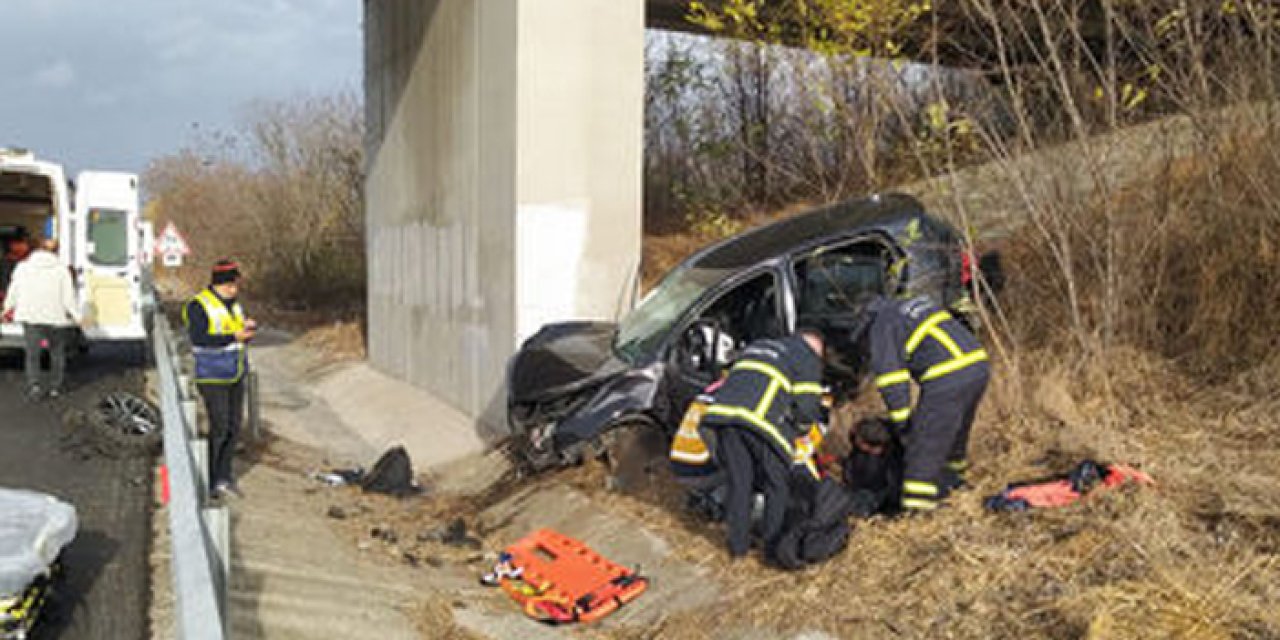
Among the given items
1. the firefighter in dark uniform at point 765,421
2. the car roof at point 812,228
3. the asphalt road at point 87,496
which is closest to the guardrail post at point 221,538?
the asphalt road at point 87,496

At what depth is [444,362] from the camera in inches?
442

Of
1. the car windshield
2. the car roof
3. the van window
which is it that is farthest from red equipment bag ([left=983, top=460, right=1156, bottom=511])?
the van window

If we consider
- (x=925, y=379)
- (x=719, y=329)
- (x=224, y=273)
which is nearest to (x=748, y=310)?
(x=719, y=329)

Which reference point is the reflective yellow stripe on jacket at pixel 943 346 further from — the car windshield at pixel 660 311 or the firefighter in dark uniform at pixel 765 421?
the car windshield at pixel 660 311

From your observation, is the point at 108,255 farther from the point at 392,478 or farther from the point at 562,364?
the point at 562,364

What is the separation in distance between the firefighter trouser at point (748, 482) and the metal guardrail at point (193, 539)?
101 inches

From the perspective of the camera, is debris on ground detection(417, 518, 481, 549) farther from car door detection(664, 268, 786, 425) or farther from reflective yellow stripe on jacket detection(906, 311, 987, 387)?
reflective yellow stripe on jacket detection(906, 311, 987, 387)

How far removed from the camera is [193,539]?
307 cm

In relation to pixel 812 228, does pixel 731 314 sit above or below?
below

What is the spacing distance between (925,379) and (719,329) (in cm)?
173

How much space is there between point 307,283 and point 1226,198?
22.0m

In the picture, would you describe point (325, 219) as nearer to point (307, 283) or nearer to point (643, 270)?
point (307, 283)

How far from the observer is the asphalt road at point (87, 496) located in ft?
15.0

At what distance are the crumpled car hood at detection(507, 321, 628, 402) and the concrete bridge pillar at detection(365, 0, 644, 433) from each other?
1.35m
